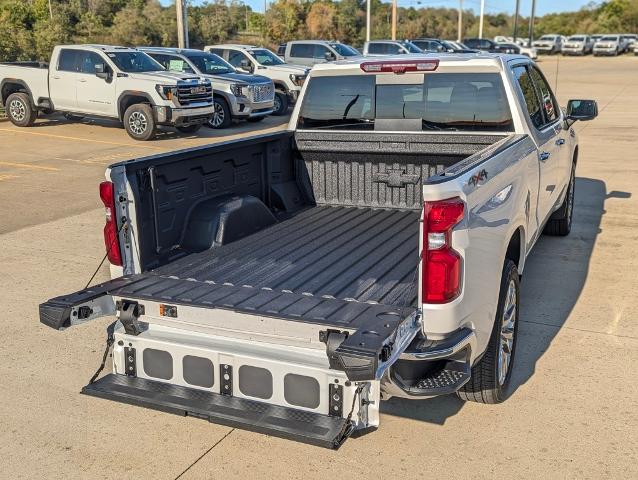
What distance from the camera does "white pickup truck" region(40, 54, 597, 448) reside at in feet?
10.8

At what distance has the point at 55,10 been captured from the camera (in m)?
39.8

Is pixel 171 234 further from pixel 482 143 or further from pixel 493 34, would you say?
pixel 493 34

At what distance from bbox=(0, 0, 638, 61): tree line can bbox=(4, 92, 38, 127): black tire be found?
6.42 meters

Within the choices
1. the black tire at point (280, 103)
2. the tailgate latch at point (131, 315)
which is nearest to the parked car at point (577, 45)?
the black tire at point (280, 103)

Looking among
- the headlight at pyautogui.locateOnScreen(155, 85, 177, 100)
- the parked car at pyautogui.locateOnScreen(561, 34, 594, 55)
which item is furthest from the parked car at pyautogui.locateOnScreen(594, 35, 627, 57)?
the headlight at pyautogui.locateOnScreen(155, 85, 177, 100)

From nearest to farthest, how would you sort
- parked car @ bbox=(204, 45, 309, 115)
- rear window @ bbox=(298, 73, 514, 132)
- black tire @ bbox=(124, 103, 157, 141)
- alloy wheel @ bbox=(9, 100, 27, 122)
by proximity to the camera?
rear window @ bbox=(298, 73, 514, 132) → black tire @ bbox=(124, 103, 157, 141) → alloy wheel @ bbox=(9, 100, 27, 122) → parked car @ bbox=(204, 45, 309, 115)

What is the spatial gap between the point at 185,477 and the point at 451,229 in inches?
71.2

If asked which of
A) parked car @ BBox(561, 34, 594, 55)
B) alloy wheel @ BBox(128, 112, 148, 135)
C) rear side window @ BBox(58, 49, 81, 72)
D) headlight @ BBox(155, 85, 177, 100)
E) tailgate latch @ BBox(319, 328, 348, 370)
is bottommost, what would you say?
parked car @ BBox(561, 34, 594, 55)

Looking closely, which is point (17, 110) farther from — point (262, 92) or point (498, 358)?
point (498, 358)

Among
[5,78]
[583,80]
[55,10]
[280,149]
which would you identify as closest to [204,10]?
[55,10]

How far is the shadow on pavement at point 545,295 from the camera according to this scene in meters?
4.31

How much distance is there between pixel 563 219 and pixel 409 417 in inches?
165

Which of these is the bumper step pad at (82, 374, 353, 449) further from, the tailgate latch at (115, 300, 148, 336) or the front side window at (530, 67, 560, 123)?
the front side window at (530, 67, 560, 123)

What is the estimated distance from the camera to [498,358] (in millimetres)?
4070
